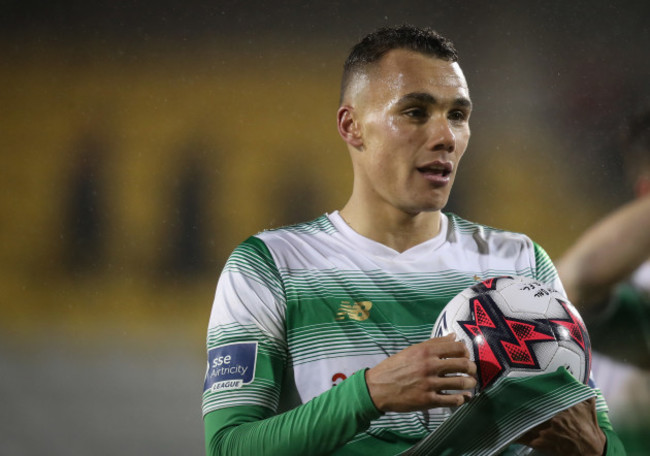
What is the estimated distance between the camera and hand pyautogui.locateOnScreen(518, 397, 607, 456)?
1280 millimetres

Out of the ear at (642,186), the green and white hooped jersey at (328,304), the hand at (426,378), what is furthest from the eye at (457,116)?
the ear at (642,186)

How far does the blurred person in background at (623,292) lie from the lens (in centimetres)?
242

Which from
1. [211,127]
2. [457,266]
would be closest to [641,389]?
[457,266]

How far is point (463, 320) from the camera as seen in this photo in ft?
4.14

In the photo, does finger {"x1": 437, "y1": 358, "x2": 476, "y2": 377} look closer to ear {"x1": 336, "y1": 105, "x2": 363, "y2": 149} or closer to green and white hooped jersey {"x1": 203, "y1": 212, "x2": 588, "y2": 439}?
green and white hooped jersey {"x1": 203, "y1": 212, "x2": 588, "y2": 439}

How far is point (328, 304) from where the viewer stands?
1477mm

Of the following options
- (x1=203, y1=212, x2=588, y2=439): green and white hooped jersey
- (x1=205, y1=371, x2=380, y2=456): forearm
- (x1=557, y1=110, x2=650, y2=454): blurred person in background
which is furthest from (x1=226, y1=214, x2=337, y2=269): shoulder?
(x1=557, y1=110, x2=650, y2=454): blurred person in background

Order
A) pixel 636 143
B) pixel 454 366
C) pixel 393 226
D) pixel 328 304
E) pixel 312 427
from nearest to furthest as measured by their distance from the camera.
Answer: pixel 454 366
pixel 312 427
pixel 328 304
pixel 393 226
pixel 636 143

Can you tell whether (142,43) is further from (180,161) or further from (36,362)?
(36,362)

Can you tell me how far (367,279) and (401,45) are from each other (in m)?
0.48

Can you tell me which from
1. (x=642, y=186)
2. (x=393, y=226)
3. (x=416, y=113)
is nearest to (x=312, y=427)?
(x=393, y=226)

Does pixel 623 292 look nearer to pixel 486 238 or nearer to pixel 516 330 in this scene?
pixel 486 238

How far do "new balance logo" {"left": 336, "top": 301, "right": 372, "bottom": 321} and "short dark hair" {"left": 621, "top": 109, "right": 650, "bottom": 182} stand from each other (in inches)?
56.8

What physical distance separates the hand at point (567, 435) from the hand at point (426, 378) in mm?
214
